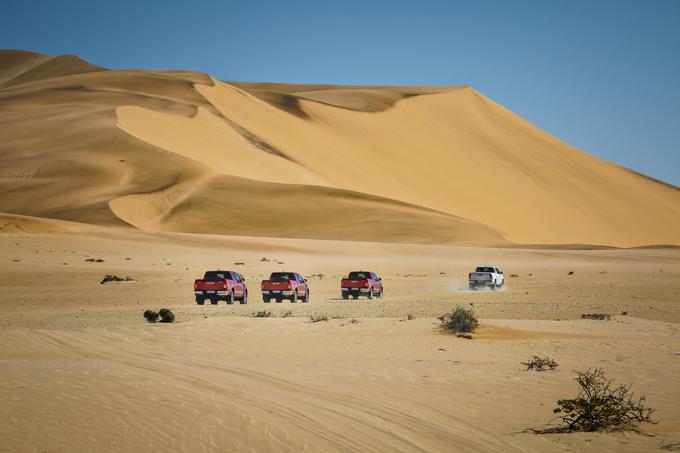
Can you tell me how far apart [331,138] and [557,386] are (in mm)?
103574

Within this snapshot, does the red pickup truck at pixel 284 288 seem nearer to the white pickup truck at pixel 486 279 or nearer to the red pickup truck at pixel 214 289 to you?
the red pickup truck at pixel 214 289

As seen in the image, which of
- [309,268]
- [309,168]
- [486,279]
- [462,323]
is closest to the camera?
[462,323]

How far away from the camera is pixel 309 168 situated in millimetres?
Answer: 97250

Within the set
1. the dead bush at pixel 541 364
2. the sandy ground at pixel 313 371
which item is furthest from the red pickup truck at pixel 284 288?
the dead bush at pixel 541 364

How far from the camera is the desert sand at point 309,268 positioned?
390 inches

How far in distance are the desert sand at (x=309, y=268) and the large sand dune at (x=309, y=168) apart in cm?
40

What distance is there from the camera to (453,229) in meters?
73.7

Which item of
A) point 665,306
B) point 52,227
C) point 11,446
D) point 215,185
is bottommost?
point 11,446

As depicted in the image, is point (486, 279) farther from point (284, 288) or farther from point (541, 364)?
point (541, 364)

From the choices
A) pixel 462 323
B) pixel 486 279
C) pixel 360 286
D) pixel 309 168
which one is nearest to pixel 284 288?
pixel 360 286

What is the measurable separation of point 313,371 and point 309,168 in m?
84.4

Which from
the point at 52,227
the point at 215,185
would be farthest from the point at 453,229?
the point at 52,227

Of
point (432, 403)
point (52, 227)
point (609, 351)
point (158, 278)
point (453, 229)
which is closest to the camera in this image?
point (432, 403)

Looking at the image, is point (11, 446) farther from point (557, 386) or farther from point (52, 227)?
point (52, 227)
